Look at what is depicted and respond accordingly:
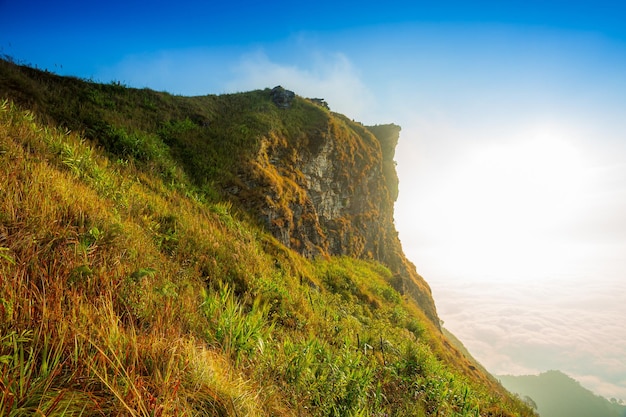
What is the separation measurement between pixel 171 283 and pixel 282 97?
62.2ft

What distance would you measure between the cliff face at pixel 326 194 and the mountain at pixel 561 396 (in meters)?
188

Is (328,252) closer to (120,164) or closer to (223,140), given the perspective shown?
(223,140)

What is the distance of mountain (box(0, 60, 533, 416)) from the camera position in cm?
201

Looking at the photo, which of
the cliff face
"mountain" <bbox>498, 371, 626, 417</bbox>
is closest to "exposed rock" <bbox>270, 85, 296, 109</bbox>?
the cliff face

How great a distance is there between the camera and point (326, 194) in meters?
17.6

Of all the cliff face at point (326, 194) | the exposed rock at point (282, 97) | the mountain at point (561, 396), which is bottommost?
the mountain at point (561, 396)

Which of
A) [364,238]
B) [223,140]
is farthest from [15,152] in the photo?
[364,238]

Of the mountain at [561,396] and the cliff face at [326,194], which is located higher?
the cliff face at [326,194]

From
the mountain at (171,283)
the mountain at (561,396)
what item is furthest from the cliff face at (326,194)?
the mountain at (561,396)

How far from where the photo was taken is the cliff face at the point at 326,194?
12.1 metres

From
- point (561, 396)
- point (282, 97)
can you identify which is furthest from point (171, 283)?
point (561, 396)

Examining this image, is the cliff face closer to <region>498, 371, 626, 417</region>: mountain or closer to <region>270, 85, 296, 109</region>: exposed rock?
<region>270, 85, 296, 109</region>: exposed rock

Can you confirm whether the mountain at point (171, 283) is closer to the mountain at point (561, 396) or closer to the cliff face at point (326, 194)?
the cliff face at point (326, 194)

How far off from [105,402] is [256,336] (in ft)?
6.33
